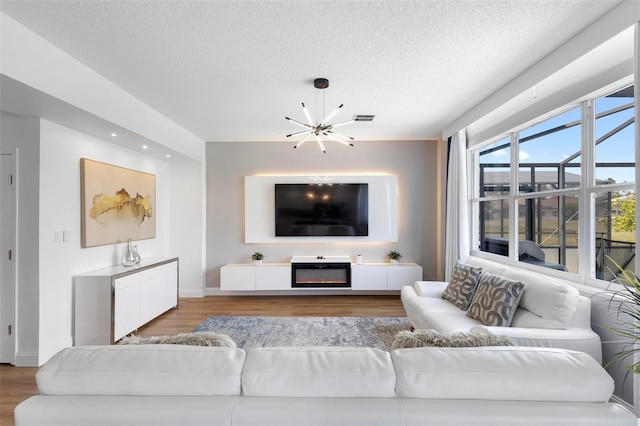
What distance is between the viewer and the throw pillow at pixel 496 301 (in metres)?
2.37

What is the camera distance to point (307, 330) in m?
3.49

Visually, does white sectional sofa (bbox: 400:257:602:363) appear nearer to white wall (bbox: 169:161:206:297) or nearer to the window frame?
the window frame

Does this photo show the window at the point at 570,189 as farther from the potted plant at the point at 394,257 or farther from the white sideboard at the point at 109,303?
the white sideboard at the point at 109,303

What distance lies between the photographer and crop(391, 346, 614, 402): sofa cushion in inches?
35.9

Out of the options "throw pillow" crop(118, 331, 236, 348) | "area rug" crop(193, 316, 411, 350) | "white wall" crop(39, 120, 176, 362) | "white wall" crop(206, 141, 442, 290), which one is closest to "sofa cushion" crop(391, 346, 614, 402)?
"throw pillow" crop(118, 331, 236, 348)

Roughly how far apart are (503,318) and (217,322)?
127 inches

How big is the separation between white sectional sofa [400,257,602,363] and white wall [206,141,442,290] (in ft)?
6.47

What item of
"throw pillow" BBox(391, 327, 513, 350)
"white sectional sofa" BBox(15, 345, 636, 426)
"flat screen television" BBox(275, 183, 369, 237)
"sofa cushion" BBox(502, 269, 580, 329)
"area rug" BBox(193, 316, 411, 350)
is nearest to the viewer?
"white sectional sofa" BBox(15, 345, 636, 426)

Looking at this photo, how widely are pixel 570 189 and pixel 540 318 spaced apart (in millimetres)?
1284

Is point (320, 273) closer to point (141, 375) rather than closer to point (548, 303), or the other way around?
point (548, 303)

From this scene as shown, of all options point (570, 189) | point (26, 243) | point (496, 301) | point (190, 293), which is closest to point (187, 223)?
point (190, 293)

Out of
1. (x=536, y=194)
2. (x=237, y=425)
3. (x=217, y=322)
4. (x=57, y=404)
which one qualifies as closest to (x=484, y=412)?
(x=237, y=425)

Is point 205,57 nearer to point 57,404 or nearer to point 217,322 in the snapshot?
point 57,404

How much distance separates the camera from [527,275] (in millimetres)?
2549
